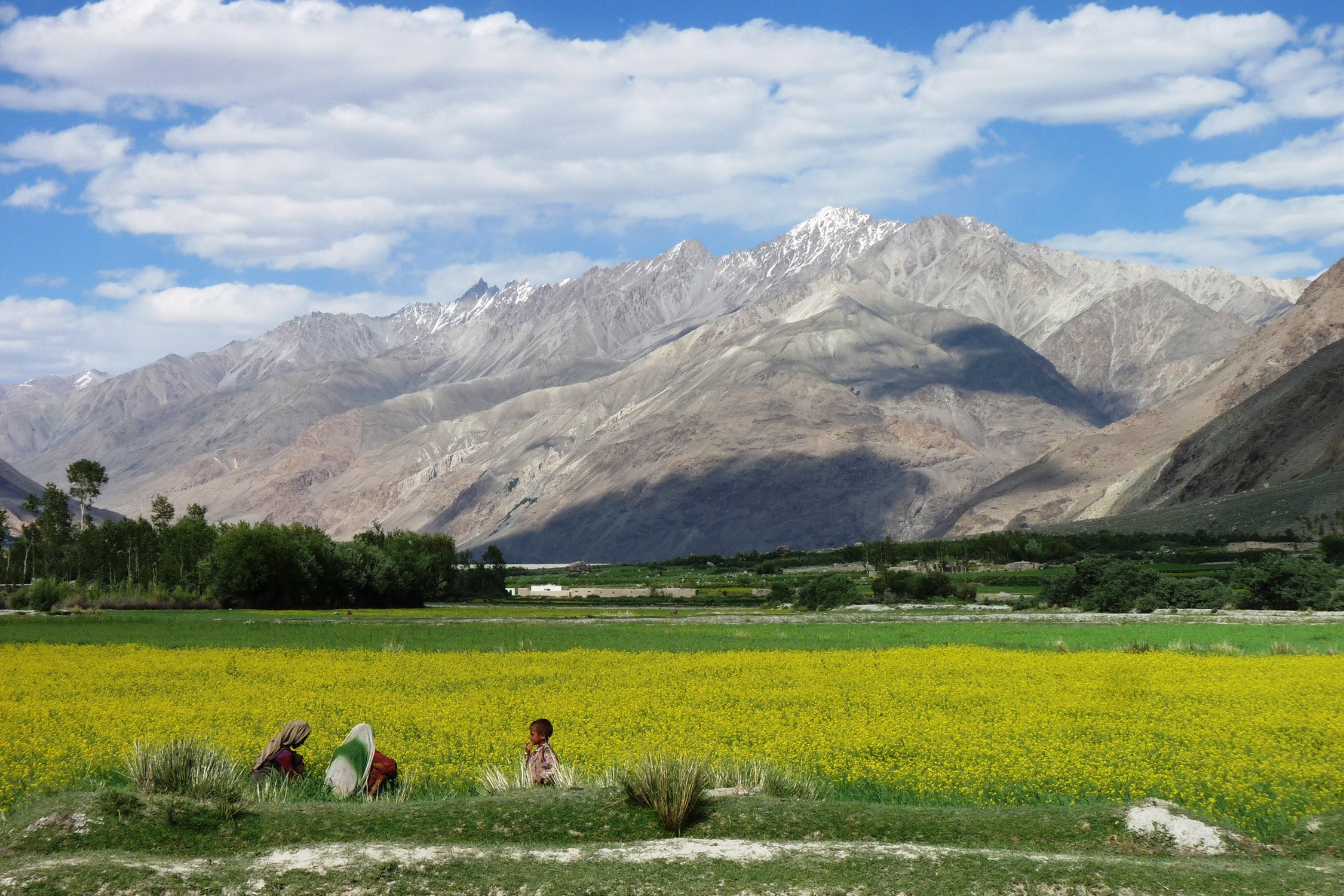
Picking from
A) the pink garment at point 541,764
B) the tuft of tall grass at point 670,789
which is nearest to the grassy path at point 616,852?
the tuft of tall grass at point 670,789

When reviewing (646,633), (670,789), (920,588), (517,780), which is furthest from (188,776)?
(920,588)

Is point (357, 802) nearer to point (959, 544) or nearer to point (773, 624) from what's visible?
point (773, 624)

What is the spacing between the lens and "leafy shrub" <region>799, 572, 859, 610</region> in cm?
7706

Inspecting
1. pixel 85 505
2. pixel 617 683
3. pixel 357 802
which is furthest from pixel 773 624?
pixel 85 505

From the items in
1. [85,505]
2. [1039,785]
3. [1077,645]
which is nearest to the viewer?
[1039,785]

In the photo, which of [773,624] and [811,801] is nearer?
[811,801]

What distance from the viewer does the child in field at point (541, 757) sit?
50.6 ft

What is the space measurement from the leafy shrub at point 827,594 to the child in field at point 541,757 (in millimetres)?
60349

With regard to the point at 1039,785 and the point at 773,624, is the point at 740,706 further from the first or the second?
the point at 773,624

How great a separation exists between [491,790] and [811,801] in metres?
4.18

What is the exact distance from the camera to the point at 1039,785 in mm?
16094

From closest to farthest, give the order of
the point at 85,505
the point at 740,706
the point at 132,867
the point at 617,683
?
the point at 132,867
the point at 740,706
the point at 617,683
the point at 85,505

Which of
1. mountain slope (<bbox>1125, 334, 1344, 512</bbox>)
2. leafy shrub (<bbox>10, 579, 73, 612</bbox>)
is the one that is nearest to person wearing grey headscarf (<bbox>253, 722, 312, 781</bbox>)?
leafy shrub (<bbox>10, 579, 73, 612</bbox>)

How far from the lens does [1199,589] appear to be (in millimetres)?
59500
